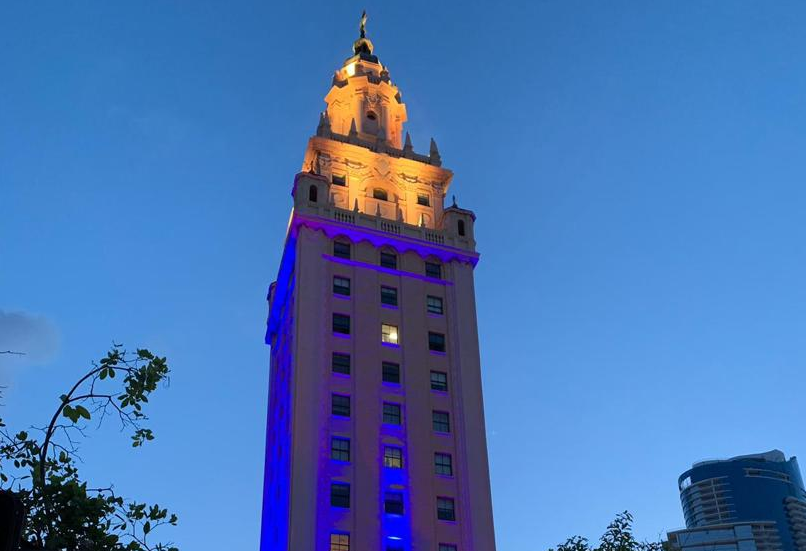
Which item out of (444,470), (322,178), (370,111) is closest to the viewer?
(444,470)

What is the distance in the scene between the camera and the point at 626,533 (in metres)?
38.3

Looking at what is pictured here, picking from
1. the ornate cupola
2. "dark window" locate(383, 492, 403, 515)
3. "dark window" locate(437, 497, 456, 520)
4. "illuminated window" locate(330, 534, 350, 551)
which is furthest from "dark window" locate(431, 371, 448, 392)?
the ornate cupola

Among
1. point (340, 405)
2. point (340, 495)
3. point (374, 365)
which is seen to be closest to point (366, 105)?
point (374, 365)

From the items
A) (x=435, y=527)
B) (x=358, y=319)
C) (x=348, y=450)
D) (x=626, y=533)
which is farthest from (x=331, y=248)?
(x=626, y=533)

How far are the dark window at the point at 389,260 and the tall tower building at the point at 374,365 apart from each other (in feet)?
0.33

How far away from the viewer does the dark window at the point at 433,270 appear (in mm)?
66688

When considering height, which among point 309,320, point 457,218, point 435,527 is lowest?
point 435,527

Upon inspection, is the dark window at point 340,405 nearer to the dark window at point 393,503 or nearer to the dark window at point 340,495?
the dark window at point 340,495

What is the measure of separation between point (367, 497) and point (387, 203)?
2784 centimetres

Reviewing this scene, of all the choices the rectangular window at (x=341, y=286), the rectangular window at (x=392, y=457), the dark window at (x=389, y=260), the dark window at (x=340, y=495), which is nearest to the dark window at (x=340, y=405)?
the rectangular window at (x=392, y=457)

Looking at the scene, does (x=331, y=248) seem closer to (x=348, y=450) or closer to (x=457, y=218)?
(x=457, y=218)

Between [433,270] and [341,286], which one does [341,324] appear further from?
[433,270]

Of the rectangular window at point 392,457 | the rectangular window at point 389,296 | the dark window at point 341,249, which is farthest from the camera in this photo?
the dark window at point 341,249

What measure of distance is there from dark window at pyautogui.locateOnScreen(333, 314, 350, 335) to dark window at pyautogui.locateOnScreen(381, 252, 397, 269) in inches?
254
